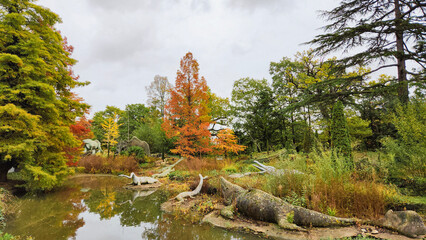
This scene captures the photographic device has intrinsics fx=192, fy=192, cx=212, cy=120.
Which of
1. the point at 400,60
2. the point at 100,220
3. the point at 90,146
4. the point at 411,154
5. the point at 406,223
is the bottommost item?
the point at 100,220

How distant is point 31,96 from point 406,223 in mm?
10305

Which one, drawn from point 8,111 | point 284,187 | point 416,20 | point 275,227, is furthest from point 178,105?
point 416,20

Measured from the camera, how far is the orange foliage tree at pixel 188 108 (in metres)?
13.2

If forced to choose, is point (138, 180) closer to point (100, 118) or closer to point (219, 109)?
point (219, 109)

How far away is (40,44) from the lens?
263 inches

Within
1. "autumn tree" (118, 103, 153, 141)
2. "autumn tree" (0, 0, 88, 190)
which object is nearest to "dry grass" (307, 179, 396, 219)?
"autumn tree" (0, 0, 88, 190)

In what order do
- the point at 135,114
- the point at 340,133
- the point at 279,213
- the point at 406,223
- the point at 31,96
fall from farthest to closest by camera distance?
the point at 135,114 → the point at 340,133 → the point at 31,96 → the point at 279,213 → the point at 406,223

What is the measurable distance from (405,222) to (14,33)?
1170 centimetres

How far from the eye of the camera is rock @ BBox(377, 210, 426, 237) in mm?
3408

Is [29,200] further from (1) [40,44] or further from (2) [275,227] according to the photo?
(2) [275,227]

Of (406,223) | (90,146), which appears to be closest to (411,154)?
(406,223)

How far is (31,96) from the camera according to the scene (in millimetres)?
6371

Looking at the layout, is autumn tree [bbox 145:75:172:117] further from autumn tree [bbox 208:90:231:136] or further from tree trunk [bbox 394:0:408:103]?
tree trunk [bbox 394:0:408:103]

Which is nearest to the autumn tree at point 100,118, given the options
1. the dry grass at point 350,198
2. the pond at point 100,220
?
the pond at point 100,220
